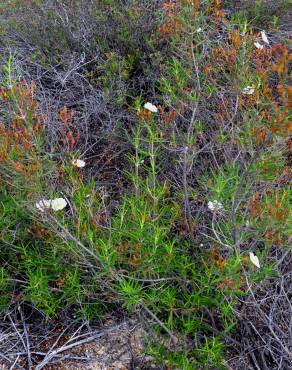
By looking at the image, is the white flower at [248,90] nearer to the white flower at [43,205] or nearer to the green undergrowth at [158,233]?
the green undergrowth at [158,233]

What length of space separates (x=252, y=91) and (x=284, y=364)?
147 cm

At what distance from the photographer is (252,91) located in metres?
2.61

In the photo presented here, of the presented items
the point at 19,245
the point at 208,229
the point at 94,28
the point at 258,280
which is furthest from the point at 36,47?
the point at 258,280

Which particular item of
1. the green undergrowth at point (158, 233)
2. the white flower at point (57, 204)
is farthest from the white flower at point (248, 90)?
the white flower at point (57, 204)

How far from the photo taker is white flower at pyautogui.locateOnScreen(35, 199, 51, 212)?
2.15 metres

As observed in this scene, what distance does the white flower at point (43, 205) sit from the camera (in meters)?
2.15

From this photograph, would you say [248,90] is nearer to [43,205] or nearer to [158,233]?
[158,233]

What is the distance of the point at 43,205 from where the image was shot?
2.16m

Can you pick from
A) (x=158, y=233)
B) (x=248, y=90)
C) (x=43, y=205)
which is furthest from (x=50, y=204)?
(x=248, y=90)

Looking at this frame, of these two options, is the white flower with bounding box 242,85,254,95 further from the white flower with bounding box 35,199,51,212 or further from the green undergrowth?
the white flower with bounding box 35,199,51,212

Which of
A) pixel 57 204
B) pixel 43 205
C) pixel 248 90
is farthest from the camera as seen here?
pixel 248 90

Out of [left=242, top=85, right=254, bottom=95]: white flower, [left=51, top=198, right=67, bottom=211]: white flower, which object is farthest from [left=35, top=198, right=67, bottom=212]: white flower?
[left=242, top=85, right=254, bottom=95]: white flower

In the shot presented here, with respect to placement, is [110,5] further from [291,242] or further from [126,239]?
[291,242]

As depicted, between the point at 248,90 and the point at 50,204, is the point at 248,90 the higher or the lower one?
the higher one
